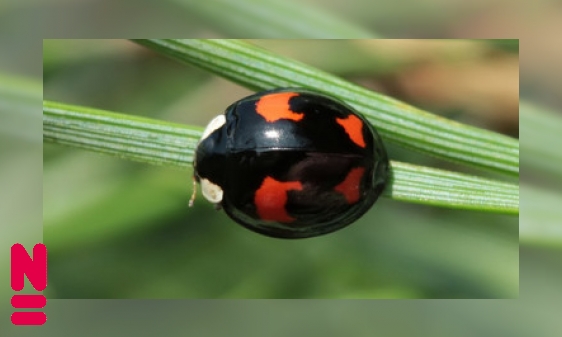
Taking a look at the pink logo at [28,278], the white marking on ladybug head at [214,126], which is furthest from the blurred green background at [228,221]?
the white marking on ladybug head at [214,126]

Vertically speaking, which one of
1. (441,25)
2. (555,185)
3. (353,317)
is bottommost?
(353,317)

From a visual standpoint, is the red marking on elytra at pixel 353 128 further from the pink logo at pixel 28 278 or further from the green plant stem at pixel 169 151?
the pink logo at pixel 28 278

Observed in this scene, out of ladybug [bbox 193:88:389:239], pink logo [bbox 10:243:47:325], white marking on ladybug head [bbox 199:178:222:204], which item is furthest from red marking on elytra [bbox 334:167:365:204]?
pink logo [bbox 10:243:47:325]

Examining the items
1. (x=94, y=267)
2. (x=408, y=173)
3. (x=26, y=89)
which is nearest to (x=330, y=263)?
(x=408, y=173)

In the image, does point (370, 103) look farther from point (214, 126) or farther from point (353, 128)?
point (214, 126)

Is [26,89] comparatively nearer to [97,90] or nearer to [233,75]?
[97,90]
